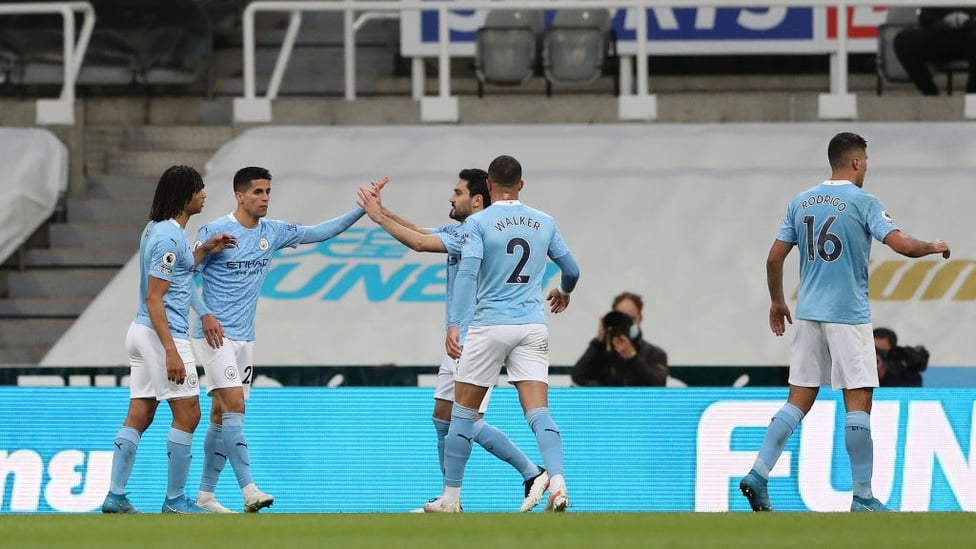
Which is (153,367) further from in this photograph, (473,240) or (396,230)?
(473,240)

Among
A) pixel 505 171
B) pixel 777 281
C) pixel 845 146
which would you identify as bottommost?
pixel 777 281

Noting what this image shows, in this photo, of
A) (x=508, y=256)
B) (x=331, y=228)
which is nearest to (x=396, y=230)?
(x=508, y=256)

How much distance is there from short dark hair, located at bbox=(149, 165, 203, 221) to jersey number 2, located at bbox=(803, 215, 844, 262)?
347 cm

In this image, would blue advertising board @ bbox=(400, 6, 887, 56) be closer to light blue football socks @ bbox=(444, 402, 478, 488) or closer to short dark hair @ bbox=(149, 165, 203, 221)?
short dark hair @ bbox=(149, 165, 203, 221)

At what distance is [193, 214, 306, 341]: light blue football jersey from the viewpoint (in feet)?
38.0

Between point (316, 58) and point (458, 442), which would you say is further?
point (316, 58)

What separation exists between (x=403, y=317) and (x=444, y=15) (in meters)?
3.64

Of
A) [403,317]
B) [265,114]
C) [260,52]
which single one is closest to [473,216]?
[403,317]

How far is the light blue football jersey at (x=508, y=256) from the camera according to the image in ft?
36.0

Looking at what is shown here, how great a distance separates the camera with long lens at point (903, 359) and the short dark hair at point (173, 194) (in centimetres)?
603

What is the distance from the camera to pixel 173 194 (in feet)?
36.4

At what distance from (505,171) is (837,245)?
191cm

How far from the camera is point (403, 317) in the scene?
57.8ft

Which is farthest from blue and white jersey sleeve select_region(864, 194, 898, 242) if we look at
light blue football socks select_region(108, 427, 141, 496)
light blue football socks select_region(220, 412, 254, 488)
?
light blue football socks select_region(108, 427, 141, 496)
